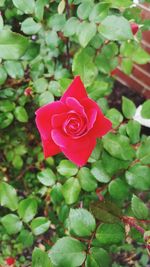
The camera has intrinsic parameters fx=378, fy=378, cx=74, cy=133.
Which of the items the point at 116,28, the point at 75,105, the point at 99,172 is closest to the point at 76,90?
the point at 75,105

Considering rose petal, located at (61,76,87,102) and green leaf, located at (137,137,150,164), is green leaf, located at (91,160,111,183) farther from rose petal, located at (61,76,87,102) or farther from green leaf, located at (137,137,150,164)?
rose petal, located at (61,76,87,102)

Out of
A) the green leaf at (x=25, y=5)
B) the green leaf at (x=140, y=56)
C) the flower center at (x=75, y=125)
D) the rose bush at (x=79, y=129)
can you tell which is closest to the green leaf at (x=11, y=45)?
the rose bush at (x=79, y=129)

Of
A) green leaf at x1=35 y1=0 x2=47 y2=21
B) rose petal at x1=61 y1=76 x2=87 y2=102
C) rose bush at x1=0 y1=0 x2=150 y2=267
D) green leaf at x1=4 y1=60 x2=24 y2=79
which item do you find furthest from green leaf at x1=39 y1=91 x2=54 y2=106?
rose petal at x1=61 y1=76 x2=87 y2=102

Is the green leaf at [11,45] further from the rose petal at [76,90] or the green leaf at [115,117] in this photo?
the green leaf at [115,117]

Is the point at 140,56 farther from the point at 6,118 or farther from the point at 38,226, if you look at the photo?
the point at 38,226

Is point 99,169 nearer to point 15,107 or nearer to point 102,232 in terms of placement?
point 102,232

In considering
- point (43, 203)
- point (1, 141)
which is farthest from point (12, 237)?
point (1, 141)
